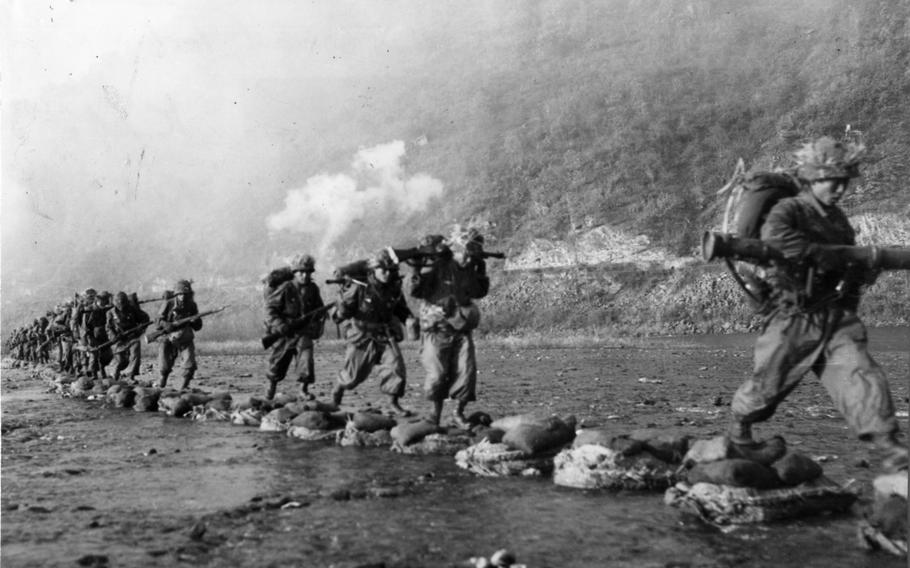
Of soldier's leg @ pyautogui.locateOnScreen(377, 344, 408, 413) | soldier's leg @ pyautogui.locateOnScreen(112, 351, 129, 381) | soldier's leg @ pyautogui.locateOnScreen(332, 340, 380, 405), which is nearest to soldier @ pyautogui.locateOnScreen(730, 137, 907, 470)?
soldier's leg @ pyautogui.locateOnScreen(377, 344, 408, 413)

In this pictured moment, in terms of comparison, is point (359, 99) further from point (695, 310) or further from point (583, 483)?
point (583, 483)

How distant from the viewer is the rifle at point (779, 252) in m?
5.83

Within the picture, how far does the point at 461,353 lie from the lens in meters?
10.1

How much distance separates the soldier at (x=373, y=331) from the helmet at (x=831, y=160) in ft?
21.7

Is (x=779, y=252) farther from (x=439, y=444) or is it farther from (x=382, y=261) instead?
(x=382, y=261)

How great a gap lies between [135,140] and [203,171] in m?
17.3

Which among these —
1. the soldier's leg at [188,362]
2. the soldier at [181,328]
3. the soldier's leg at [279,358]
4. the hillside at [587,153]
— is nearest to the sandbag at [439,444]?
the soldier's leg at [279,358]

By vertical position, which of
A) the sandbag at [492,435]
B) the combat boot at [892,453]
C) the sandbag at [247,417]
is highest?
the combat boot at [892,453]

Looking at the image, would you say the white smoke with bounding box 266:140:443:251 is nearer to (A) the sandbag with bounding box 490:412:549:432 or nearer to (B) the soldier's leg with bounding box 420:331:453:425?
(B) the soldier's leg with bounding box 420:331:453:425

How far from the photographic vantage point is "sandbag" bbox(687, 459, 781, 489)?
6.18 meters

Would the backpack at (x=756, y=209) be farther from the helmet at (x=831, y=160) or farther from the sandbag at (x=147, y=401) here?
the sandbag at (x=147, y=401)

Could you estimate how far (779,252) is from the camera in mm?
5941

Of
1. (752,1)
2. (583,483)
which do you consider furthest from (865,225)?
(583,483)


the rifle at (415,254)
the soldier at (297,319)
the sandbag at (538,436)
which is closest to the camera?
the sandbag at (538,436)
